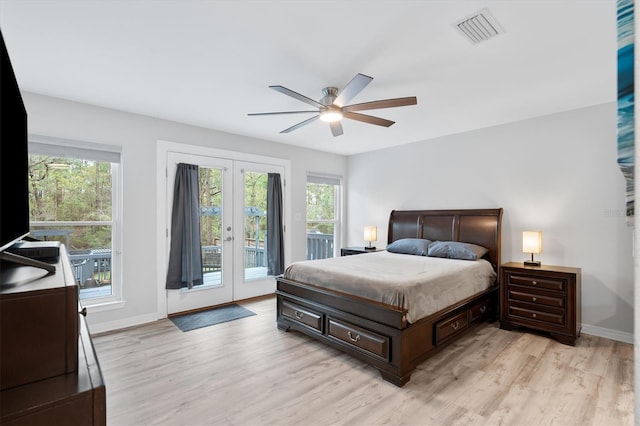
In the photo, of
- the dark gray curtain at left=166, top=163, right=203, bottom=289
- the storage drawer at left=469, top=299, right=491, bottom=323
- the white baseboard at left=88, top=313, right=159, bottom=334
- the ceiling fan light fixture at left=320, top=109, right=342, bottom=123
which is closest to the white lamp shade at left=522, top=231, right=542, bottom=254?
the storage drawer at left=469, top=299, right=491, bottom=323

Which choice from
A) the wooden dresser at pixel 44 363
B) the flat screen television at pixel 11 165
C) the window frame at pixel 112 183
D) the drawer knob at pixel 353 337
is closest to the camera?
the wooden dresser at pixel 44 363

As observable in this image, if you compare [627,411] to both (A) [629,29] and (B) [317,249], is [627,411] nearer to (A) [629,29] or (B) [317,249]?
(A) [629,29]

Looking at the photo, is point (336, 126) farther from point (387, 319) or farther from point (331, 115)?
point (387, 319)

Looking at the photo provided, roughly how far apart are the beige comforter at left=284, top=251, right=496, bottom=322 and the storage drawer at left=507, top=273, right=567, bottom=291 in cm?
29

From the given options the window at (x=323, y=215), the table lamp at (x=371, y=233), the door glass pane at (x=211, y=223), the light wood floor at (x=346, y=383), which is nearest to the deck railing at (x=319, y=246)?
the window at (x=323, y=215)

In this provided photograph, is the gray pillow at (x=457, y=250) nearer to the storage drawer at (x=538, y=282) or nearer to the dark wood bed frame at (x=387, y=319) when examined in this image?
the dark wood bed frame at (x=387, y=319)

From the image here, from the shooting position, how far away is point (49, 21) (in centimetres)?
202

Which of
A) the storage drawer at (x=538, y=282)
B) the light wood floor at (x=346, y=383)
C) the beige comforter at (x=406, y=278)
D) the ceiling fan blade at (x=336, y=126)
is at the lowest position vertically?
the light wood floor at (x=346, y=383)

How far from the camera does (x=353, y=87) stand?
2.33 metres

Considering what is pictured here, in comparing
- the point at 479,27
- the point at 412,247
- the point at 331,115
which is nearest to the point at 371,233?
the point at 412,247

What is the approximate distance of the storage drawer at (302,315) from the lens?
123 inches

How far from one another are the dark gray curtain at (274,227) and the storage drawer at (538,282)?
10.8 ft

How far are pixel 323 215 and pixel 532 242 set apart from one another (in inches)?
137

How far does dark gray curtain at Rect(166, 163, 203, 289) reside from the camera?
409cm
